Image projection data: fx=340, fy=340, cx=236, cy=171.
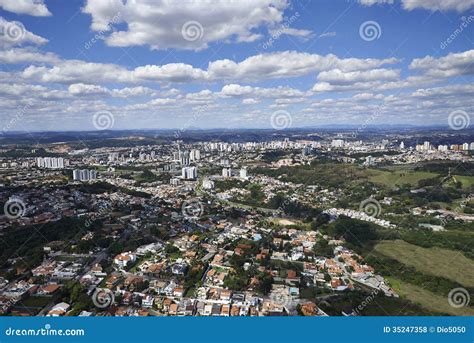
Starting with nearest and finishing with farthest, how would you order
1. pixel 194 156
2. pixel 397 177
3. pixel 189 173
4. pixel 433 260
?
1. pixel 433 260
2. pixel 397 177
3. pixel 189 173
4. pixel 194 156

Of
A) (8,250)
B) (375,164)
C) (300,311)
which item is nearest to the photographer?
(300,311)

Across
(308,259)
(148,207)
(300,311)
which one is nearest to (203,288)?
(300,311)

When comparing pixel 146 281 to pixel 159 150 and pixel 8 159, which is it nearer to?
pixel 8 159

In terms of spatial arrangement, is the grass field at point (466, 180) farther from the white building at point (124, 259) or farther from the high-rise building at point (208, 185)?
the white building at point (124, 259)

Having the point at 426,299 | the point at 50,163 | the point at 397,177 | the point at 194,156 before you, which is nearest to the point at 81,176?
the point at 50,163

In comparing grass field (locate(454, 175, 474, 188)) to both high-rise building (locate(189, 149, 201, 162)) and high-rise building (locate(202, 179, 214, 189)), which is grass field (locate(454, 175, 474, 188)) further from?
high-rise building (locate(189, 149, 201, 162))

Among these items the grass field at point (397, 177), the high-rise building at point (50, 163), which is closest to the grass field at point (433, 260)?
the grass field at point (397, 177)

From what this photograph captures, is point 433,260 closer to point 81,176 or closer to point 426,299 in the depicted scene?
point 426,299
